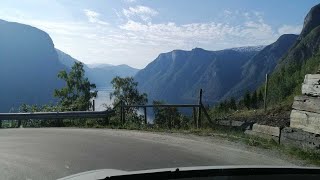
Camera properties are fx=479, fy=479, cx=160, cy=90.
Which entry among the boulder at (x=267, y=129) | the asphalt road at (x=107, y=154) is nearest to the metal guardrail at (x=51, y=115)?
the asphalt road at (x=107, y=154)

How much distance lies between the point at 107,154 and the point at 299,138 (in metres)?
5.10

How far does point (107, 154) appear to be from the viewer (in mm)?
11102

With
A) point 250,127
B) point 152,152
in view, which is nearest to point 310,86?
point 250,127

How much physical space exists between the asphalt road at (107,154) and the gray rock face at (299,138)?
4.32 feet

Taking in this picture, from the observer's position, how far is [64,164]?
953 centimetres

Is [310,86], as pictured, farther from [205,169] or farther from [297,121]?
[205,169]

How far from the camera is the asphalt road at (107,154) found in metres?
9.24

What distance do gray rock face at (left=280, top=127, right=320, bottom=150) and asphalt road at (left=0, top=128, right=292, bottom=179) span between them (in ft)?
4.32

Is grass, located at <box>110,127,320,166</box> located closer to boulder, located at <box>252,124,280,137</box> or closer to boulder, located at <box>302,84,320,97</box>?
boulder, located at <box>252,124,280,137</box>

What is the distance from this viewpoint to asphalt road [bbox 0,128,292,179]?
9241mm

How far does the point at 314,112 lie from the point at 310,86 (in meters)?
0.90

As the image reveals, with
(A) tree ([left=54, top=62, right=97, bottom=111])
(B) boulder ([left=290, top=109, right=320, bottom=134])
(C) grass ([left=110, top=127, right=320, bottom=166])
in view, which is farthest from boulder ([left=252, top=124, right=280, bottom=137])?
(A) tree ([left=54, top=62, right=97, bottom=111])

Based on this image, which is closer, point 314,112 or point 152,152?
point 152,152

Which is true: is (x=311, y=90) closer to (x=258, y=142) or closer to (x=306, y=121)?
(x=306, y=121)
